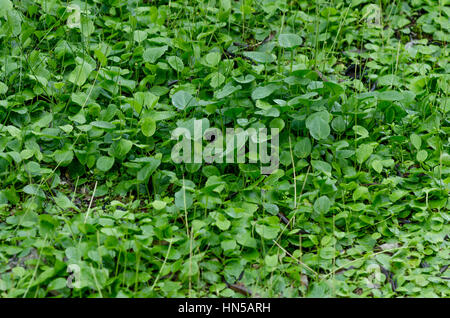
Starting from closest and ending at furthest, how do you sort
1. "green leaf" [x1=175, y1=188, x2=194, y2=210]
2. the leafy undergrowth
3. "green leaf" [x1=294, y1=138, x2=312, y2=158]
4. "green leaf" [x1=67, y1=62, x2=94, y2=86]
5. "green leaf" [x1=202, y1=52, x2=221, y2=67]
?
the leafy undergrowth < "green leaf" [x1=175, y1=188, x2=194, y2=210] < "green leaf" [x1=294, y1=138, x2=312, y2=158] < "green leaf" [x1=67, y1=62, x2=94, y2=86] < "green leaf" [x1=202, y1=52, x2=221, y2=67]

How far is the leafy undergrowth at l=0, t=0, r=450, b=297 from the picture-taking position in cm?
202

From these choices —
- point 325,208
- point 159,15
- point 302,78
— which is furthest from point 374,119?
point 159,15

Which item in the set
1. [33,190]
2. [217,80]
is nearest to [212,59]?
[217,80]

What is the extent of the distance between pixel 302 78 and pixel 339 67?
0.62 metres

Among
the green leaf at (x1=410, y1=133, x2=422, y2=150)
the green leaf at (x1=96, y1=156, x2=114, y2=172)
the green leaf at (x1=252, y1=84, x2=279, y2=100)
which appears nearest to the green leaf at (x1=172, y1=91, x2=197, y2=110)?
the green leaf at (x1=252, y1=84, x2=279, y2=100)

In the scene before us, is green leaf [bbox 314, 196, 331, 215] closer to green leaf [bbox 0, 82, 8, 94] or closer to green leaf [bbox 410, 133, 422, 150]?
green leaf [bbox 410, 133, 422, 150]

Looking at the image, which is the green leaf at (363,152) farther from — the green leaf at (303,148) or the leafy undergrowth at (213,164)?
the green leaf at (303,148)

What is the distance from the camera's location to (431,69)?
3070 mm

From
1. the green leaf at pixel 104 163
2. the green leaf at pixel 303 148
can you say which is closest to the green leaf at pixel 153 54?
the green leaf at pixel 104 163

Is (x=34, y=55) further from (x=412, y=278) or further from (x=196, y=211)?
(x=412, y=278)

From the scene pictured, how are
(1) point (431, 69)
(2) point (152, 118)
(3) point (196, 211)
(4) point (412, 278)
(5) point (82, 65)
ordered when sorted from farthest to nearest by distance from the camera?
(1) point (431, 69)
(5) point (82, 65)
(2) point (152, 118)
(3) point (196, 211)
(4) point (412, 278)
